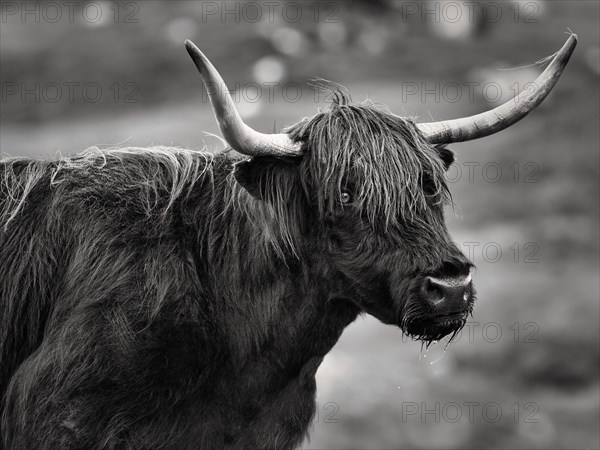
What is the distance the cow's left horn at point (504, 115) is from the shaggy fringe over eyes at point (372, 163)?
0.57ft

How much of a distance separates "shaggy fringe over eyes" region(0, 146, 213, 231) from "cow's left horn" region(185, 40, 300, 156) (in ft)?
2.10

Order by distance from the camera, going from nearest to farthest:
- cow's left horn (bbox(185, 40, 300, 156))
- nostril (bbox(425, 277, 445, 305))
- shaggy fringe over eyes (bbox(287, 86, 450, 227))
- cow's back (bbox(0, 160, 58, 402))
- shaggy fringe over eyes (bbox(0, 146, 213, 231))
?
1. cow's left horn (bbox(185, 40, 300, 156))
2. nostril (bbox(425, 277, 445, 305))
3. shaggy fringe over eyes (bbox(287, 86, 450, 227))
4. cow's back (bbox(0, 160, 58, 402))
5. shaggy fringe over eyes (bbox(0, 146, 213, 231))

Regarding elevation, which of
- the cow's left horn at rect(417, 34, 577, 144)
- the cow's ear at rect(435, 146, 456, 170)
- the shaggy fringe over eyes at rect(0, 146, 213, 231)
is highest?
the cow's left horn at rect(417, 34, 577, 144)

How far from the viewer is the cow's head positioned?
16.3 ft

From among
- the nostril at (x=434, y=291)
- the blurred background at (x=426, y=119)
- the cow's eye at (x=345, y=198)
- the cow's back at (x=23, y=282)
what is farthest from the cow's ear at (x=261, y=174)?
the blurred background at (x=426, y=119)

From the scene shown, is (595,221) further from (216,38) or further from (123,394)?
(123,394)

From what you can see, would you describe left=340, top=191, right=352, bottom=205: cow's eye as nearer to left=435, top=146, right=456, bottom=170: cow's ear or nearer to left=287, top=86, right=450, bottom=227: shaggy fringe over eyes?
left=287, top=86, right=450, bottom=227: shaggy fringe over eyes

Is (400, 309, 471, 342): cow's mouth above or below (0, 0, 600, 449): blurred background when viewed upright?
above

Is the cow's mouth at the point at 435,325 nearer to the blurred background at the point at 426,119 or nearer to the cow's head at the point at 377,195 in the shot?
the cow's head at the point at 377,195

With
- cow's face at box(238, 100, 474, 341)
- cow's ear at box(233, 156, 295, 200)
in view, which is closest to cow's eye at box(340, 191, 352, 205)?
cow's face at box(238, 100, 474, 341)

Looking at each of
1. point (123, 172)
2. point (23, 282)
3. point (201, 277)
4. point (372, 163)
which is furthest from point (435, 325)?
point (23, 282)

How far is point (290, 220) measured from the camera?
5367mm

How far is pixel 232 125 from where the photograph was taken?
4.88 metres

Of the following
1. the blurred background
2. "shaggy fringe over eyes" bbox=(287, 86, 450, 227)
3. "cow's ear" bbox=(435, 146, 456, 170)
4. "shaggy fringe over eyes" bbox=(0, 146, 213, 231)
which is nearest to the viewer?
"shaggy fringe over eyes" bbox=(287, 86, 450, 227)
